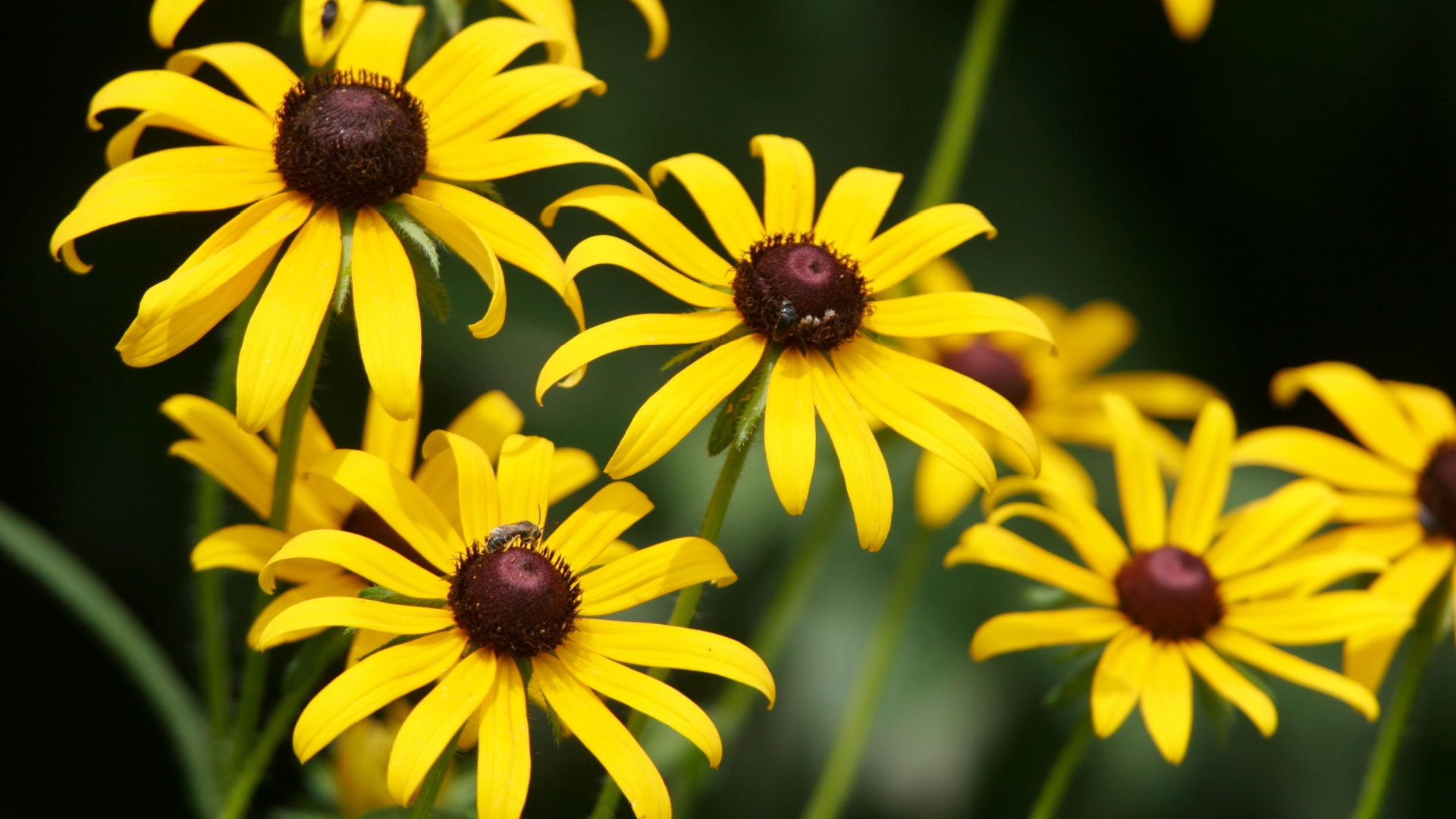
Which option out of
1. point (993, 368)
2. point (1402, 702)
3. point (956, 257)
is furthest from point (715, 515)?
point (956, 257)

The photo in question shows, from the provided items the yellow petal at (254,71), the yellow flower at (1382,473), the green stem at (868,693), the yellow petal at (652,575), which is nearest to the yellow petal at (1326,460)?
the yellow flower at (1382,473)

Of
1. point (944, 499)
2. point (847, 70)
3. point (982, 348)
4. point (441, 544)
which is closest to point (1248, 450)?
point (944, 499)

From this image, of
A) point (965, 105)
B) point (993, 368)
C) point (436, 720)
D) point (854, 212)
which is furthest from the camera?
point (993, 368)

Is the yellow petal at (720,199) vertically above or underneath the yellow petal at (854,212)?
underneath

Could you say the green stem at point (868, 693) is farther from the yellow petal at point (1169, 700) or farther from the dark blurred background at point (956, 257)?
the yellow petal at point (1169, 700)

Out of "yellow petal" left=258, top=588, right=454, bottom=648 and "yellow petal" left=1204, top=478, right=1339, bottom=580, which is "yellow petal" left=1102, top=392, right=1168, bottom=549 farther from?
"yellow petal" left=258, top=588, right=454, bottom=648

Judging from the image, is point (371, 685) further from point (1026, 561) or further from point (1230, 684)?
point (1230, 684)
